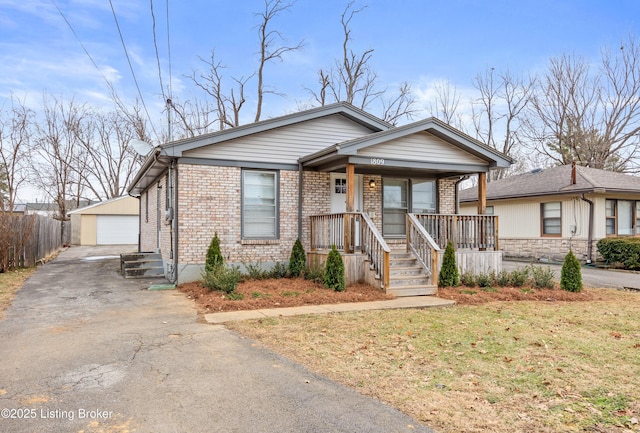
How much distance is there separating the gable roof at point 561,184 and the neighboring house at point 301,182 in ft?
23.2

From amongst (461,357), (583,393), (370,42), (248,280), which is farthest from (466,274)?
(370,42)

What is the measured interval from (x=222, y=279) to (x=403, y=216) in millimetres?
6101

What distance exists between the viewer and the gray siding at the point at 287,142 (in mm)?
10910

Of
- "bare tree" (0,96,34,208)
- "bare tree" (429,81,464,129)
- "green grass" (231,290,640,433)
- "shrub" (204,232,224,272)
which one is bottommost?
"green grass" (231,290,640,433)

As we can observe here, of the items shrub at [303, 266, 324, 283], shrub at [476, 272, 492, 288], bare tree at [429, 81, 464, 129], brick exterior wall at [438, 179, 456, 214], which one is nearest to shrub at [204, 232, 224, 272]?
shrub at [303, 266, 324, 283]

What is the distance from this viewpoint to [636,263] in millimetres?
15219

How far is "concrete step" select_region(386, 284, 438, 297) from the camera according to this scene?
9195 mm

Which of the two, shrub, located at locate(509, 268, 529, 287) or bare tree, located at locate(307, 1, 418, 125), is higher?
bare tree, located at locate(307, 1, 418, 125)

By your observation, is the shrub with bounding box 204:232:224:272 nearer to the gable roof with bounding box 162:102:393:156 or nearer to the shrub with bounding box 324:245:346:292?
the gable roof with bounding box 162:102:393:156

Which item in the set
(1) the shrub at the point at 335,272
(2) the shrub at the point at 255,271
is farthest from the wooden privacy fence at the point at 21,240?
(1) the shrub at the point at 335,272

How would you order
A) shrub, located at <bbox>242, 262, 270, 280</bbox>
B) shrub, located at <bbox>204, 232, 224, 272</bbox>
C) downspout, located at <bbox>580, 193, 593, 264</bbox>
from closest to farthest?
1. shrub, located at <bbox>204, 232, 224, 272</bbox>
2. shrub, located at <bbox>242, 262, 270, 280</bbox>
3. downspout, located at <bbox>580, 193, 593, 264</bbox>

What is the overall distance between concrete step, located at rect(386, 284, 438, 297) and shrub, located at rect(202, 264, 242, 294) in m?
3.16

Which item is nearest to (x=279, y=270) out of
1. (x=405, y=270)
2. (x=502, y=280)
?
(x=405, y=270)

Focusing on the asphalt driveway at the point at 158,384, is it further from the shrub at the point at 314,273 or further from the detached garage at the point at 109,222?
the detached garage at the point at 109,222
